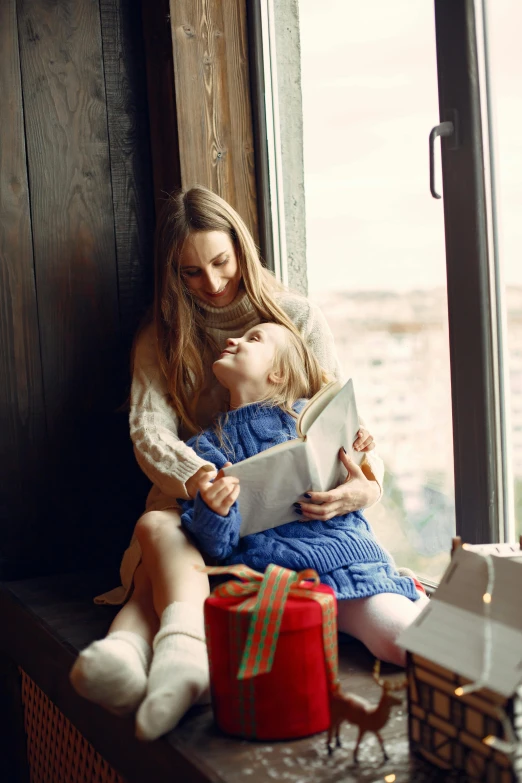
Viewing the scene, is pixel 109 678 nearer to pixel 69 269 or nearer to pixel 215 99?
pixel 69 269

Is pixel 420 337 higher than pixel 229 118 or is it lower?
lower

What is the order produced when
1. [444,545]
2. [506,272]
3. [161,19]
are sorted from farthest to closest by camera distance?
[161,19] < [444,545] < [506,272]

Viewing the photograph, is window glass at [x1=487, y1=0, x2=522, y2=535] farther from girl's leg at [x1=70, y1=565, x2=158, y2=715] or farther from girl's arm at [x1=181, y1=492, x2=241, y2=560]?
girl's leg at [x1=70, y1=565, x2=158, y2=715]

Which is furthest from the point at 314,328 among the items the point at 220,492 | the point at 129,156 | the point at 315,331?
the point at 129,156

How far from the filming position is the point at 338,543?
4.71 ft

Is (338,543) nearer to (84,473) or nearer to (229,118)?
(84,473)

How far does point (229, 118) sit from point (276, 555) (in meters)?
1.21

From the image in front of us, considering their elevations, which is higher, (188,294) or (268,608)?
(188,294)

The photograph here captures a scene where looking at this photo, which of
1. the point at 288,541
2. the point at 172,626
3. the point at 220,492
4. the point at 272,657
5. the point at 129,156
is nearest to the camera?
the point at 272,657

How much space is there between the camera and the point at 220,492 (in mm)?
1331

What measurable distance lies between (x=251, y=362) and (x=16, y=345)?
2.57 ft

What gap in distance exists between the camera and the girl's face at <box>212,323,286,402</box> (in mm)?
1551

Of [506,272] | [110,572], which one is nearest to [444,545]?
[506,272]

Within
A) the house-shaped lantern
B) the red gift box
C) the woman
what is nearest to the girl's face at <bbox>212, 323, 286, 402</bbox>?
the woman
